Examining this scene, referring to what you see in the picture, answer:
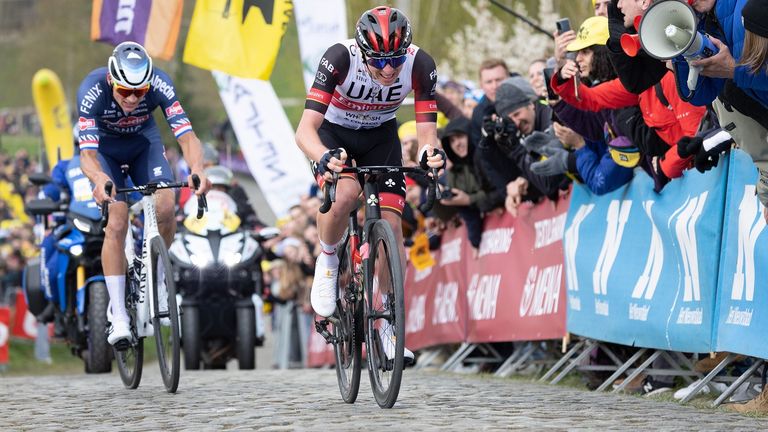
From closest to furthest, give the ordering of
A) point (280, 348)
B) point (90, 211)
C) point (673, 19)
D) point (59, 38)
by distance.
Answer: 1. point (673, 19)
2. point (90, 211)
3. point (280, 348)
4. point (59, 38)

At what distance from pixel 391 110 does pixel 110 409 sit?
2358mm

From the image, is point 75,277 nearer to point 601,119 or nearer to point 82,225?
point 82,225

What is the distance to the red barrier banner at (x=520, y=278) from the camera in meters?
11.2

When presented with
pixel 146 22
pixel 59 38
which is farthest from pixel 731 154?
pixel 59 38

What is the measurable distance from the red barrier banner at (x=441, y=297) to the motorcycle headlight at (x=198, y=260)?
7.96ft

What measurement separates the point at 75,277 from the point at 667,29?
8.23m

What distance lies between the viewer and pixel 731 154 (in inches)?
311

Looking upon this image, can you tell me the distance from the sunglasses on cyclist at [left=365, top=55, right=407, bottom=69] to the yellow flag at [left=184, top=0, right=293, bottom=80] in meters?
9.50

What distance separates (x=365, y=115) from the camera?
8305mm

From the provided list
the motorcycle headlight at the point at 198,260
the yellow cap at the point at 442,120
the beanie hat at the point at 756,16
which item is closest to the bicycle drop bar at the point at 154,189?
the beanie hat at the point at 756,16

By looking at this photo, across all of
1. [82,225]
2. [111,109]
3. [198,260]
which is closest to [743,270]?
[111,109]

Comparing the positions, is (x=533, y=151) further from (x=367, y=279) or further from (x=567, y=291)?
(x=367, y=279)

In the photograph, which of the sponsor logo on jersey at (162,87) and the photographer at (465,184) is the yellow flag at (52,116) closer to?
the photographer at (465,184)

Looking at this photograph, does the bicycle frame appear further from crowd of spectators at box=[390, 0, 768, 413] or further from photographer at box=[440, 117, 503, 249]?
photographer at box=[440, 117, 503, 249]
